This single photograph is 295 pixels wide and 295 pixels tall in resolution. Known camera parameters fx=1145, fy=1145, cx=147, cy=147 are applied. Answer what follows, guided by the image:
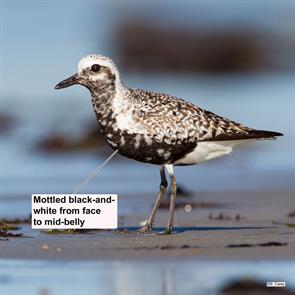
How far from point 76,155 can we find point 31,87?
8.22m

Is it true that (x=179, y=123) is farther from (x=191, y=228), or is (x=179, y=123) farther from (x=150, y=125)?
(x=191, y=228)

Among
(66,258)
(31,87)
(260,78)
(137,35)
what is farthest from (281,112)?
(137,35)

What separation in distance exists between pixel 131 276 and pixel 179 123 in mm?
2953

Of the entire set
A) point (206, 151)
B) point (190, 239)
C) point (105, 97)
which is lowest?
point (190, 239)

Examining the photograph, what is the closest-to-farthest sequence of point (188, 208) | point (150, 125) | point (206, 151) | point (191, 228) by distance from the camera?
point (150, 125) → point (206, 151) → point (191, 228) → point (188, 208)

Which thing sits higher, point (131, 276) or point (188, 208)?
point (188, 208)

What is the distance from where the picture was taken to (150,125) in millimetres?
11047

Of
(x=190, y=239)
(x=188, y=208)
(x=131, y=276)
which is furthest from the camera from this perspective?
(x=188, y=208)

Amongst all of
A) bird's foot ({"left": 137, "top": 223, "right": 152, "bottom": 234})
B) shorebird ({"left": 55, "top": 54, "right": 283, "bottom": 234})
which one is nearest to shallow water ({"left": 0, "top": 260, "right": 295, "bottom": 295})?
bird's foot ({"left": 137, "top": 223, "right": 152, "bottom": 234})

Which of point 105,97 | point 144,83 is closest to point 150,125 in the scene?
point 105,97

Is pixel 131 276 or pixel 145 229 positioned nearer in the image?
pixel 131 276

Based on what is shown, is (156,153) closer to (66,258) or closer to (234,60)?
(66,258)

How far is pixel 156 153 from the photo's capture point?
11.1 m

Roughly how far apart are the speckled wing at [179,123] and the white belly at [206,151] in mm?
89
